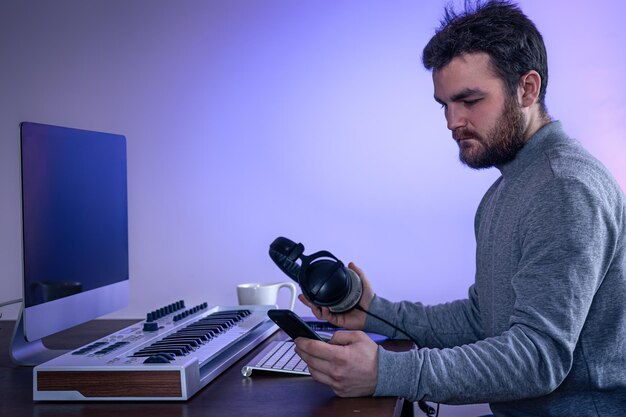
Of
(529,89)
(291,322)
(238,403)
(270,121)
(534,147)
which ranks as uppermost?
(270,121)

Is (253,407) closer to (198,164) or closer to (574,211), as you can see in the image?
(574,211)

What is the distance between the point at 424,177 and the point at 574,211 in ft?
3.97

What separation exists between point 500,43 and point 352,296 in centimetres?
59

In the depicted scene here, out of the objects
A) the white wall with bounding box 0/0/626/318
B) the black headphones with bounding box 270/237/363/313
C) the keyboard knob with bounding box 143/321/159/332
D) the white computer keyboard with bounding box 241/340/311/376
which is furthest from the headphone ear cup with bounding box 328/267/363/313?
the white wall with bounding box 0/0/626/318

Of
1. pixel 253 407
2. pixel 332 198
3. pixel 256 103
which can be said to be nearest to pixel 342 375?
pixel 253 407

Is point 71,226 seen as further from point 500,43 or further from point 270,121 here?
point 270,121

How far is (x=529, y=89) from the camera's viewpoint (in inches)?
54.1

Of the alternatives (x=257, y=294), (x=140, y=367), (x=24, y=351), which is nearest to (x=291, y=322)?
(x=140, y=367)

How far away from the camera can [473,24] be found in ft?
4.52

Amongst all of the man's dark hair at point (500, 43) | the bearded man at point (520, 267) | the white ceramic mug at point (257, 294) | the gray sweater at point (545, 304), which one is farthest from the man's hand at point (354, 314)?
the man's dark hair at point (500, 43)

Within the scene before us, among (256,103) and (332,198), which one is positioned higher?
(256,103)

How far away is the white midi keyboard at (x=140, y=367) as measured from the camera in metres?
1.08

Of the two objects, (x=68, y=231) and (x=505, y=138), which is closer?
(x=505, y=138)

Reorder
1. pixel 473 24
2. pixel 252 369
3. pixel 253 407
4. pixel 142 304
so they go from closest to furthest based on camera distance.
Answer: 1. pixel 253 407
2. pixel 252 369
3. pixel 473 24
4. pixel 142 304
